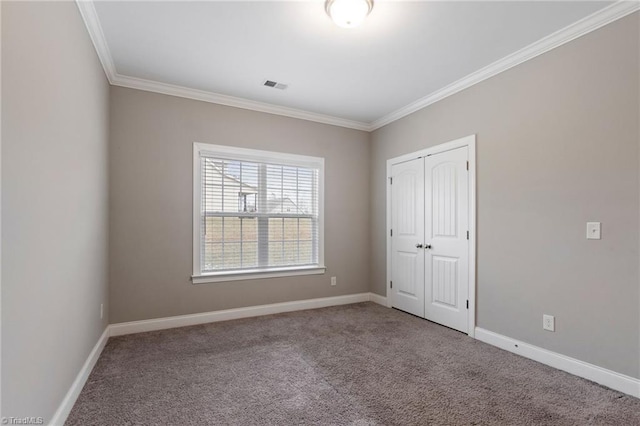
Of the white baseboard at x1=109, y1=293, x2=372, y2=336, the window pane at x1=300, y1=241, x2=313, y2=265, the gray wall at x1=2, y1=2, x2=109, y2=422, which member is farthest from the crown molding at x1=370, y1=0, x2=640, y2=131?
the gray wall at x1=2, y1=2, x2=109, y2=422

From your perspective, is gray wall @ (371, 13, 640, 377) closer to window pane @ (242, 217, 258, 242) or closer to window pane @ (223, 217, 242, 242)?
window pane @ (242, 217, 258, 242)

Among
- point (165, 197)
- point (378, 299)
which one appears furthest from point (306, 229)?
point (165, 197)

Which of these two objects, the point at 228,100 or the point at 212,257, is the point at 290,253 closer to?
the point at 212,257

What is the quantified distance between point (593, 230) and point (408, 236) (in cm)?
201

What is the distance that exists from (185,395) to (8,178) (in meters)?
1.69

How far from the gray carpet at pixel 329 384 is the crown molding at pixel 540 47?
2.64m

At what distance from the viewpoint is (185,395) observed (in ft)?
7.18

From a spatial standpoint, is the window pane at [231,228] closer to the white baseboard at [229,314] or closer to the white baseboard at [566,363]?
the white baseboard at [229,314]

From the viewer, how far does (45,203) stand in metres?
1.63

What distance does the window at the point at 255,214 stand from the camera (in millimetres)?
3818

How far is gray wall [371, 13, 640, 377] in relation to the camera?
2260 mm

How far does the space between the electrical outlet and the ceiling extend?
7.62 ft

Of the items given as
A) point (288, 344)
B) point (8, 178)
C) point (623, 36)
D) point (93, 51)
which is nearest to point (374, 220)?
point (288, 344)

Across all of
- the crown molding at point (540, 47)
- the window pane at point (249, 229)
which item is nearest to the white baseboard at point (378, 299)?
the window pane at point (249, 229)
